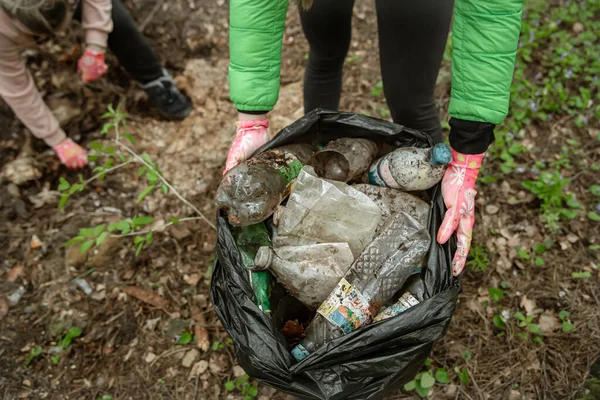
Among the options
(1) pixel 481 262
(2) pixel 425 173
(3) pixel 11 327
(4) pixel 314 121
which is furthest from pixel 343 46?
(3) pixel 11 327

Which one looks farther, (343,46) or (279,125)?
(279,125)

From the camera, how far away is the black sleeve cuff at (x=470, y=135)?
4.05 ft

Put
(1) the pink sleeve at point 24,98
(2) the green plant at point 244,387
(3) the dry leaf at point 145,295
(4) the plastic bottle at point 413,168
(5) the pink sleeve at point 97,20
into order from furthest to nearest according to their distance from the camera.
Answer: (5) the pink sleeve at point 97,20, (1) the pink sleeve at point 24,98, (3) the dry leaf at point 145,295, (2) the green plant at point 244,387, (4) the plastic bottle at point 413,168

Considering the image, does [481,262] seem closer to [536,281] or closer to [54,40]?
[536,281]

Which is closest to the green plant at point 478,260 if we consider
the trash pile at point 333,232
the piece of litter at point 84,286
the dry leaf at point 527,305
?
the dry leaf at point 527,305

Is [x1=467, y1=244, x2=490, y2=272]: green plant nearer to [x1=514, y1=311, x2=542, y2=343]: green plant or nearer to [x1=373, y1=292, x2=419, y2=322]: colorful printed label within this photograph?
[x1=514, y1=311, x2=542, y2=343]: green plant

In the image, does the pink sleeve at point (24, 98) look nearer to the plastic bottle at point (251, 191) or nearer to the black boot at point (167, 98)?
the black boot at point (167, 98)

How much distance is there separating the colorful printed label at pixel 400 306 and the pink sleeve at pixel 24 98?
74.7 inches

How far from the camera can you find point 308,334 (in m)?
1.27

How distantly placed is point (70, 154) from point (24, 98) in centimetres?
33

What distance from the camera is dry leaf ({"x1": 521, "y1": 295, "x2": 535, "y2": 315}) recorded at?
67.7 inches

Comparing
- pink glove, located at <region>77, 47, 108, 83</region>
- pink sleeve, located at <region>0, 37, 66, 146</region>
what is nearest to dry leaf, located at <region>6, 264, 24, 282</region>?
pink sleeve, located at <region>0, 37, 66, 146</region>

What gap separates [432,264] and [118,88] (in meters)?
2.14

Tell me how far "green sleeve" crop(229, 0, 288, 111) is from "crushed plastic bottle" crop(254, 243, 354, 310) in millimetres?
517
